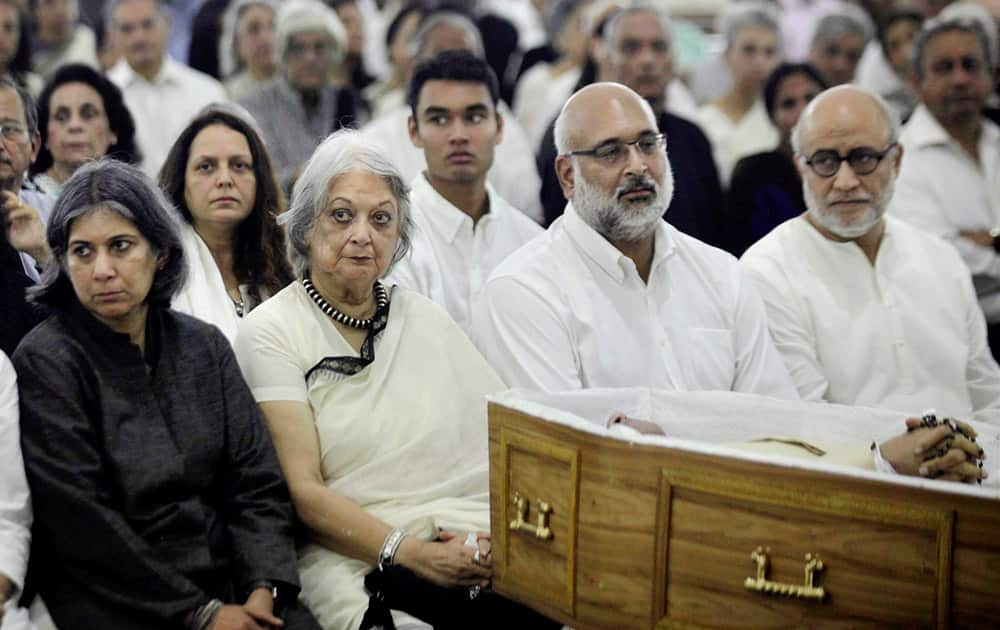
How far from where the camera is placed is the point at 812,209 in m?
4.23

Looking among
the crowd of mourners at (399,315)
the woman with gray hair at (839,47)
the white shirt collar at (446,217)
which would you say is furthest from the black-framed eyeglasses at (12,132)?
the woman with gray hair at (839,47)

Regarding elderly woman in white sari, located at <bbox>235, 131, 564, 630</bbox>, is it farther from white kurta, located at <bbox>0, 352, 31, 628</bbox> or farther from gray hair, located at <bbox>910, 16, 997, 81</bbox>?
gray hair, located at <bbox>910, 16, 997, 81</bbox>

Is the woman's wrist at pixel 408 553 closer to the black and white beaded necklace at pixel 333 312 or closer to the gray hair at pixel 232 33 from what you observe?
the black and white beaded necklace at pixel 333 312

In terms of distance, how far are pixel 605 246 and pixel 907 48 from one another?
3896 millimetres

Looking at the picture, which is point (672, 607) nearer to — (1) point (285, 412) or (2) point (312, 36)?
(1) point (285, 412)

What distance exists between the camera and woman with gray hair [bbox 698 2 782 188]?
6465mm

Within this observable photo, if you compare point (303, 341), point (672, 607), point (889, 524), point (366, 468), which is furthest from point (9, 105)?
point (889, 524)

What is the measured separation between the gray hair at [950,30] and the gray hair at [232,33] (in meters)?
3.08

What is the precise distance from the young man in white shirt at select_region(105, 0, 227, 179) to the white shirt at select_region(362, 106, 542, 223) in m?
1.01

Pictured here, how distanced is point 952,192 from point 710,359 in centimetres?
203

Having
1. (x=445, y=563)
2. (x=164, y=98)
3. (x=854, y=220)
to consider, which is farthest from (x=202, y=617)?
(x=164, y=98)

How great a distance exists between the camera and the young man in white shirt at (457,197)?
14.4 feet

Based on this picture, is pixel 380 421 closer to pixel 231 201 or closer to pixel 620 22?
pixel 231 201

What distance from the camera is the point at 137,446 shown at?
295 centimetres
